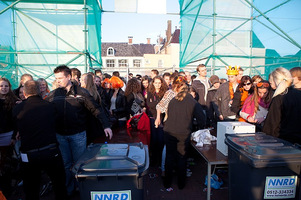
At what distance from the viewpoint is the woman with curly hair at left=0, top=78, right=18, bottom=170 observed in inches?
115

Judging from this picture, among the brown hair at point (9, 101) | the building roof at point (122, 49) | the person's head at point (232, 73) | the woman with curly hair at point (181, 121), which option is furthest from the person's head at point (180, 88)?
the building roof at point (122, 49)

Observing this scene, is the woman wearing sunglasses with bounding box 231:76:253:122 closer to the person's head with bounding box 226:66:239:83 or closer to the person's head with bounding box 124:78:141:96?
the person's head with bounding box 226:66:239:83

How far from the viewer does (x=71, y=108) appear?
2.65 meters

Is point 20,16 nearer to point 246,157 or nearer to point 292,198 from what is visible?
point 246,157

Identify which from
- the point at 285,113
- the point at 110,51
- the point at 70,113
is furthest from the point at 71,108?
the point at 110,51

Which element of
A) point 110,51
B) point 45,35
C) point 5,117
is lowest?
point 5,117

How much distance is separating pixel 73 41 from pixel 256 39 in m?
7.14

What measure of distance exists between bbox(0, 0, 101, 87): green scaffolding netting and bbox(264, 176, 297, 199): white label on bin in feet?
20.1

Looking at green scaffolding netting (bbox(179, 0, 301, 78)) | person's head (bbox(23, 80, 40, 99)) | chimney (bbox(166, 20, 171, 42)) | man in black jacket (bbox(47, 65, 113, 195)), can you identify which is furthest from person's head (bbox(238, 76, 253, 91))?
chimney (bbox(166, 20, 171, 42))

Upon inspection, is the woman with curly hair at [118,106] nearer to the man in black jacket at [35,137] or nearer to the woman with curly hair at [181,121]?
the woman with curly hair at [181,121]

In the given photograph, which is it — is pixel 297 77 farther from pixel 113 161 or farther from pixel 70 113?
pixel 70 113

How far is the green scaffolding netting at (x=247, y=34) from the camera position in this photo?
7.00m

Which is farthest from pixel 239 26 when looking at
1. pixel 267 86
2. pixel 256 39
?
pixel 267 86

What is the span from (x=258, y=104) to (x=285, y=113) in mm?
1183
